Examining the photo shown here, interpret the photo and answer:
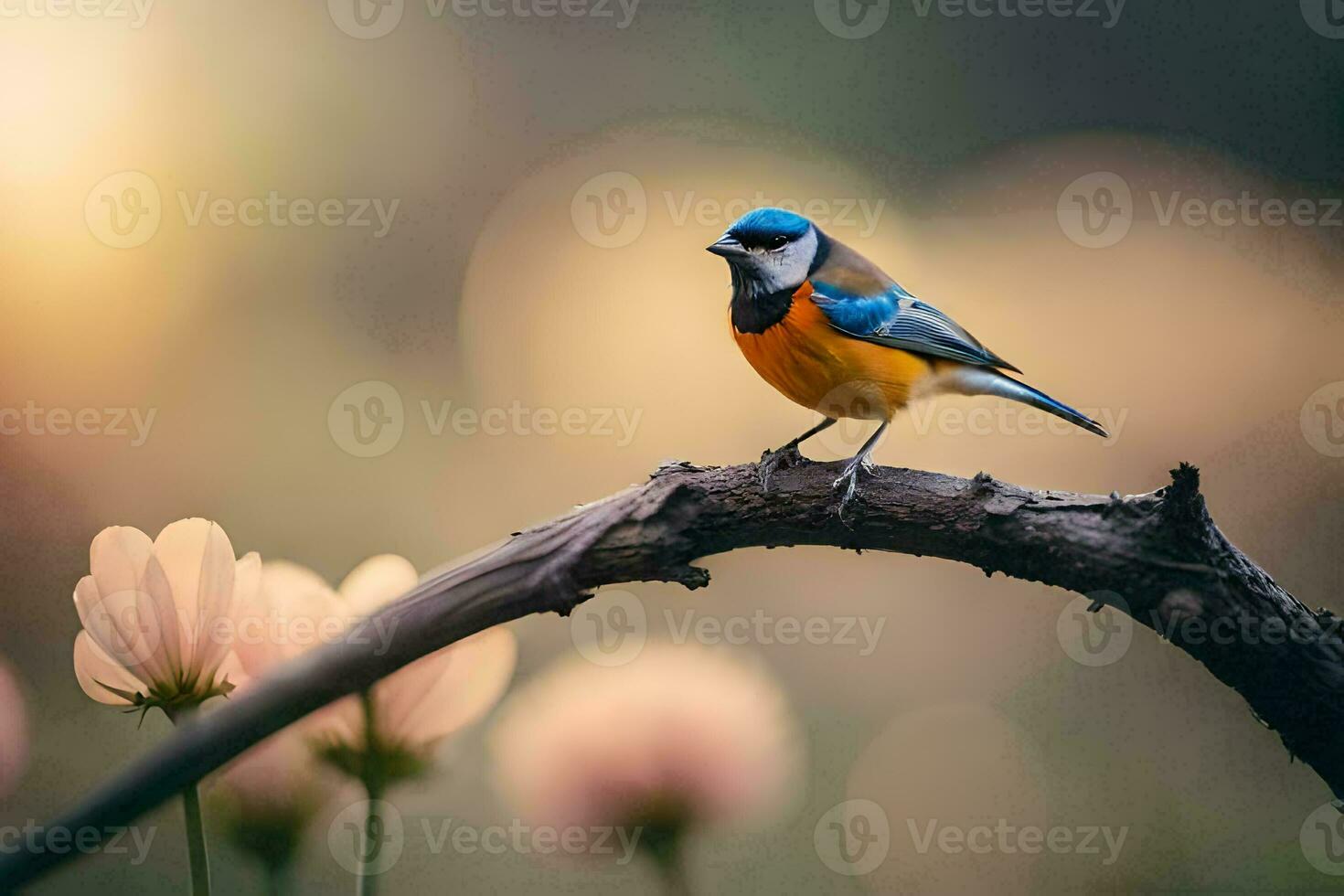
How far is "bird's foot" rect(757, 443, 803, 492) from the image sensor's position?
0.68 meters

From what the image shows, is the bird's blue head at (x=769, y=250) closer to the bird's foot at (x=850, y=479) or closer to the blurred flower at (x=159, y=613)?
the bird's foot at (x=850, y=479)

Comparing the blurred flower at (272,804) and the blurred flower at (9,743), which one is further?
the blurred flower at (9,743)

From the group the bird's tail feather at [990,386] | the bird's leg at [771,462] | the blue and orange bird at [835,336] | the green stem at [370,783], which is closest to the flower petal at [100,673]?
the green stem at [370,783]

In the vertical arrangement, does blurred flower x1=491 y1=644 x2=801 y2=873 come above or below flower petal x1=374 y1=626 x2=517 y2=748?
below

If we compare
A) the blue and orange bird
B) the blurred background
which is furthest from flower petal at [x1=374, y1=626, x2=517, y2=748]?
the blurred background

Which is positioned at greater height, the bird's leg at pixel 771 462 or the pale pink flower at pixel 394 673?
the bird's leg at pixel 771 462

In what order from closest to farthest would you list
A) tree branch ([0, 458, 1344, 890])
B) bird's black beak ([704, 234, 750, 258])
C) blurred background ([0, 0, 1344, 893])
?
tree branch ([0, 458, 1344, 890]), bird's black beak ([704, 234, 750, 258]), blurred background ([0, 0, 1344, 893])

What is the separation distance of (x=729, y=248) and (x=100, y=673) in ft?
1.75

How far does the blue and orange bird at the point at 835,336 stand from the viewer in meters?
0.85

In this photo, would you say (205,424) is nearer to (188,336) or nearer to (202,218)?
(188,336)

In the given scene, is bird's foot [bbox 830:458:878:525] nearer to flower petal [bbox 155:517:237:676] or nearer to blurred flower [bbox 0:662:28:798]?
flower petal [bbox 155:517:237:676]

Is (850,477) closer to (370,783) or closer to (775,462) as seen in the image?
(775,462)

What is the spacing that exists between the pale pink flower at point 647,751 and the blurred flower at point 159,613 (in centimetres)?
21

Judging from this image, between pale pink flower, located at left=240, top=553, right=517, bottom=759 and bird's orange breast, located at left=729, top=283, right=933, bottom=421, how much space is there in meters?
0.37
